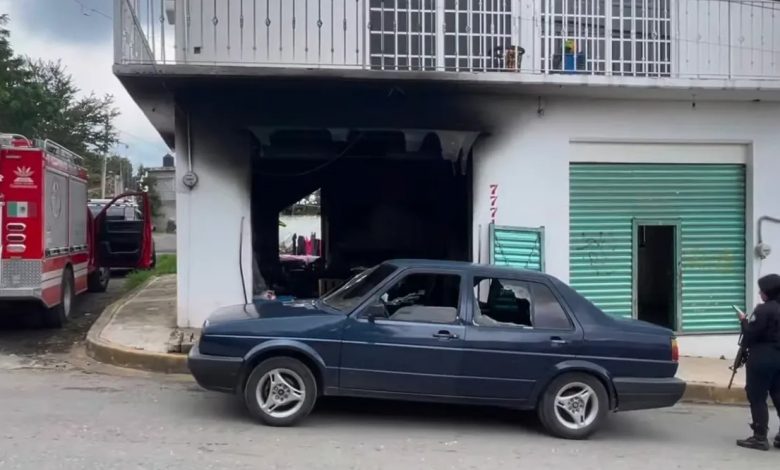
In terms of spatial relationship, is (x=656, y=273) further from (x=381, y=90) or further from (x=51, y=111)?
(x=51, y=111)

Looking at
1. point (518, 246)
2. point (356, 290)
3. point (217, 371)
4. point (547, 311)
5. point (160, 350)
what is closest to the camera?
point (217, 371)

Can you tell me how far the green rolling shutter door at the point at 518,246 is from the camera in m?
11.2

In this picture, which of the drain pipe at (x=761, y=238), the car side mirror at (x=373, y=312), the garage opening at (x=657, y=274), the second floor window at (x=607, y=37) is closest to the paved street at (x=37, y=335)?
the car side mirror at (x=373, y=312)

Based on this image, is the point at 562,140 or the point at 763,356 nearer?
the point at 763,356

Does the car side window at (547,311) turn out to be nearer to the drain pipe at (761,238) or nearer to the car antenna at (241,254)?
the car antenna at (241,254)

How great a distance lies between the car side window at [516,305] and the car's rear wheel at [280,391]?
1577mm

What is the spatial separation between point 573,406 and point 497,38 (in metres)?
6.18

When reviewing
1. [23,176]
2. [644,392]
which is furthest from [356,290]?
[23,176]

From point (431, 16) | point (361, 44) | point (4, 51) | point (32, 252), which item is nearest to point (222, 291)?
point (32, 252)

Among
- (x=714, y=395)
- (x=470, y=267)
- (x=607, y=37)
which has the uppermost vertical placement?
(x=607, y=37)

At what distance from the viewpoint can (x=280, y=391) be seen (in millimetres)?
7105

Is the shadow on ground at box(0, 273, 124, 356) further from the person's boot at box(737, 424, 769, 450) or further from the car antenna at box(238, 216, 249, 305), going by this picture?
the person's boot at box(737, 424, 769, 450)

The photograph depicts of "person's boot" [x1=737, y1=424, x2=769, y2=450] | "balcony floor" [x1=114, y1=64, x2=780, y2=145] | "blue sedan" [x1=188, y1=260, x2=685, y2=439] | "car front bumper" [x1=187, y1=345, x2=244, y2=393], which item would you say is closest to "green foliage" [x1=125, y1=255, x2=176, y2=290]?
"balcony floor" [x1=114, y1=64, x2=780, y2=145]

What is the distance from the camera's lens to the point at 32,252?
11.0 metres
